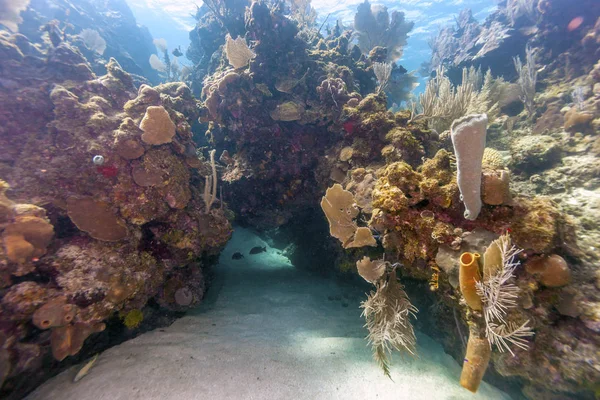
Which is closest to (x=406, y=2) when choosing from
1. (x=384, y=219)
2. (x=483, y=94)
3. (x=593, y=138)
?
(x=483, y=94)

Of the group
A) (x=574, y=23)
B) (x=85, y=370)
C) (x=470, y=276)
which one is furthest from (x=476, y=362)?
(x=574, y=23)

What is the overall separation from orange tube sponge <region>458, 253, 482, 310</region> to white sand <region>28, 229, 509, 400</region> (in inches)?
78.6

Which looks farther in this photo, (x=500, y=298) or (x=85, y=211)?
(x=85, y=211)

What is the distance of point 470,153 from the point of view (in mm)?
2682

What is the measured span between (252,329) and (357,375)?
89.8 inches

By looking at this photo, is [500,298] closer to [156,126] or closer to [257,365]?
[257,365]

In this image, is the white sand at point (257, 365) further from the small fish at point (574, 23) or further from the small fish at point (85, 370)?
the small fish at point (574, 23)

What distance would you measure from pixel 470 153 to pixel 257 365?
420cm

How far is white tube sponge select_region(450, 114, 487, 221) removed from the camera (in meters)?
2.57

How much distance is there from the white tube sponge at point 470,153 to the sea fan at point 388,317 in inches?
61.0

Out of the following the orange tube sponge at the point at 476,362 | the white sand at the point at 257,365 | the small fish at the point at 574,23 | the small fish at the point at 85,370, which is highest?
the small fish at the point at 574,23

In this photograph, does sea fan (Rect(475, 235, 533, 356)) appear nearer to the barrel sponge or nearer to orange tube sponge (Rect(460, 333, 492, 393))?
orange tube sponge (Rect(460, 333, 492, 393))

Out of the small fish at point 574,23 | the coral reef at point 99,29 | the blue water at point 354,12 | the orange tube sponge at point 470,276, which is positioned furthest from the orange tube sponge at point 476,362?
the blue water at point 354,12

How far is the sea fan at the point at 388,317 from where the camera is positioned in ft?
11.1
